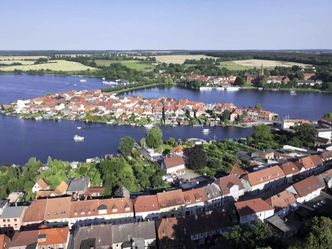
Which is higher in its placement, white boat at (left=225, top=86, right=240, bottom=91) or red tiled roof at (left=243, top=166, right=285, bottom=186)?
red tiled roof at (left=243, top=166, right=285, bottom=186)

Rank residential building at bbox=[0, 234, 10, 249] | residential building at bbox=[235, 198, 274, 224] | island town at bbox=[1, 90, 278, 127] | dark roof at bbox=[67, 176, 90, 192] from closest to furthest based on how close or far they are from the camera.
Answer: residential building at bbox=[0, 234, 10, 249], residential building at bbox=[235, 198, 274, 224], dark roof at bbox=[67, 176, 90, 192], island town at bbox=[1, 90, 278, 127]

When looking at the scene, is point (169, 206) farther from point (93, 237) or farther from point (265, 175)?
point (265, 175)

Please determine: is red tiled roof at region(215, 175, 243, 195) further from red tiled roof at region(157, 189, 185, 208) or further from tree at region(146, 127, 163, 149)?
tree at region(146, 127, 163, 149)

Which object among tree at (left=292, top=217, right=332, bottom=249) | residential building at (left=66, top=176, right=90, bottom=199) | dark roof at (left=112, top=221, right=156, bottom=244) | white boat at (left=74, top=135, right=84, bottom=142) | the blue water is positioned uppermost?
tree at (left=292, top=217, right=332, bottom=249)

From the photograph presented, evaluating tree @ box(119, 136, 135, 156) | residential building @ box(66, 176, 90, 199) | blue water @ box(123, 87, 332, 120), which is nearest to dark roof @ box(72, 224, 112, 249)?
residential building @ box(66, 176, 90, 199)

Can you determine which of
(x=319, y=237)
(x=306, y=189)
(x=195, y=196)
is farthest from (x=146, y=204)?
(x=306, y=189)

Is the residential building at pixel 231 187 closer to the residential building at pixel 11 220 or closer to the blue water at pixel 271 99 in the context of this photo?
the residential building at pixel 11 220
